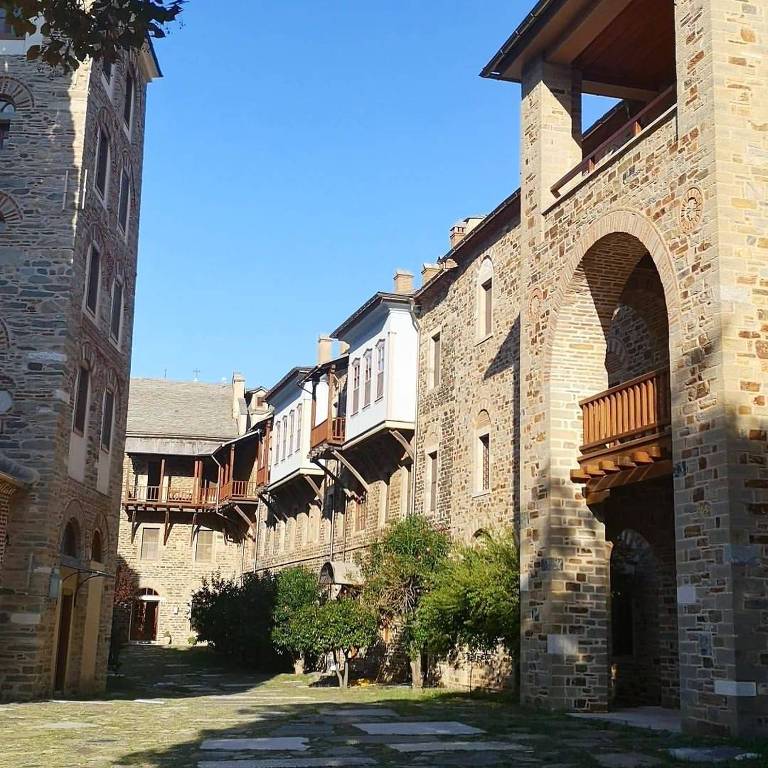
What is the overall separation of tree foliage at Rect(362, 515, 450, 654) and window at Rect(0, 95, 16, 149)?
1115 cm

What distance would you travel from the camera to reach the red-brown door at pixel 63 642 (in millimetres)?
20281

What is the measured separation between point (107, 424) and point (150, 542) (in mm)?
23187

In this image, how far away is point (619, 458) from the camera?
13.6m

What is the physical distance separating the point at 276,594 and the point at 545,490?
48.2 feet

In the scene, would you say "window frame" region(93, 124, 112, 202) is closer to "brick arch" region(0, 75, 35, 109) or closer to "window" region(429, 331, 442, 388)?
"brick arch" region(0, 75, 35, 109)

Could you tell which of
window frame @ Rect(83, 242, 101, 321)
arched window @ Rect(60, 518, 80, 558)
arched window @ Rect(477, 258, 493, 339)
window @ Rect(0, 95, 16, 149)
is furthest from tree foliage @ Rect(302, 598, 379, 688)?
window @ Rect(0, 95, 16, 149)

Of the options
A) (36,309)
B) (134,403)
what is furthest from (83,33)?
(134,403)

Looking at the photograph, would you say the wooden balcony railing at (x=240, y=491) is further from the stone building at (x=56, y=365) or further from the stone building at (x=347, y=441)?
the stone building at (x=56, y=365)

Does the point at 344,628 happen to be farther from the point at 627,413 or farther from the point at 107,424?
the point at 627,413

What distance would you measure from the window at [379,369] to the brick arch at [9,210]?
10615mm

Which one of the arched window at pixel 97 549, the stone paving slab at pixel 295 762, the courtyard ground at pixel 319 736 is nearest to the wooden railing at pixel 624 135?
the courtyard ground at pixel 319 736

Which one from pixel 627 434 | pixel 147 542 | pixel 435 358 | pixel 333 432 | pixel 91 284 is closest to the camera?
pixel 627 434

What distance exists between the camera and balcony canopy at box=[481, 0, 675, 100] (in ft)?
48.5

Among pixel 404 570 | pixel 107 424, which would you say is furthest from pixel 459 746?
pixel 107 424
